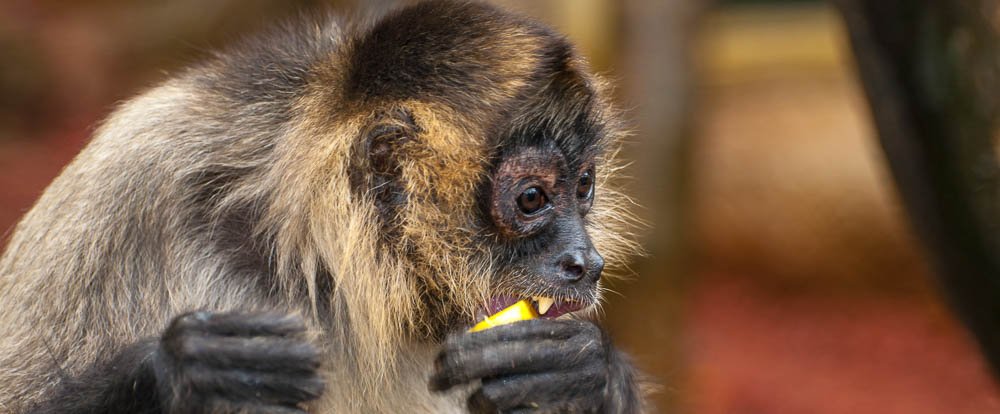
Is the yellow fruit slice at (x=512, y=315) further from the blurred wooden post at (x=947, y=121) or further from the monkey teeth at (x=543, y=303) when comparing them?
the blurred wooden post at (x=947, y=121)

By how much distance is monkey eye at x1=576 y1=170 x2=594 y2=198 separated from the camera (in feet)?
16.8

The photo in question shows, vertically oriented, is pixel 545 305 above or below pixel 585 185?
below

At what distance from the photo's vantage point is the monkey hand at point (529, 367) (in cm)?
453

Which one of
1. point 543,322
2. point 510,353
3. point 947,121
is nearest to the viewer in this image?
point 510,353

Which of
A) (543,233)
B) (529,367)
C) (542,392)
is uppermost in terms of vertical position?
(543,233)

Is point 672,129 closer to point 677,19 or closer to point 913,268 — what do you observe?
point 677,19

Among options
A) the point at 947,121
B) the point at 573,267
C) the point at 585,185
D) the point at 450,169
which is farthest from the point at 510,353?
the point at 947,121

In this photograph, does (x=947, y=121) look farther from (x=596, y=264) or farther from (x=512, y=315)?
(x=512, y=315)

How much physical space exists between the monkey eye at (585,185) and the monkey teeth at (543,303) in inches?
19.0

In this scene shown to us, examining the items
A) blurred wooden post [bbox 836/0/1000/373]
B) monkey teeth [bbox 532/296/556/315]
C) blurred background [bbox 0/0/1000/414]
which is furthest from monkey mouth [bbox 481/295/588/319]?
blurred background [bbox 0/0/1000/414]

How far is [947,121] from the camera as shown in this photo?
19.5ft

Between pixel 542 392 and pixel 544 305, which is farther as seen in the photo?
pixel 544 305

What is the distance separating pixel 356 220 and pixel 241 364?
82cm

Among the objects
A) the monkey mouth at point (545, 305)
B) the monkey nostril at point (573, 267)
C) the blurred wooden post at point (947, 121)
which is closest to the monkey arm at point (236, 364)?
the monkey mouth at point (545, 305)
